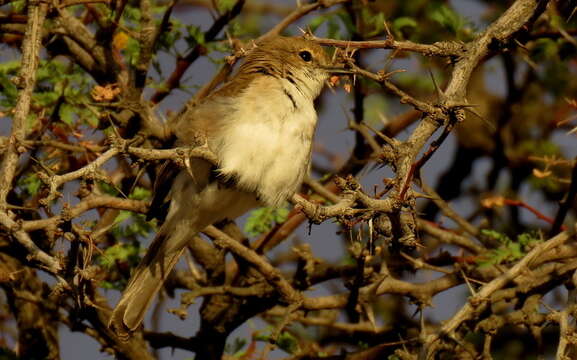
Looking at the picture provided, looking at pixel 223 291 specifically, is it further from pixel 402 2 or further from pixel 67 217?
pixel 402 2

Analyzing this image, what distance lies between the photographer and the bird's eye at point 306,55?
17.5ft

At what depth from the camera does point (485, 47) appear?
3.72 meters

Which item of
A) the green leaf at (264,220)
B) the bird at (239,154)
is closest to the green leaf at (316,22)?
the bird at (239,154)

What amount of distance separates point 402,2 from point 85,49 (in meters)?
3.07

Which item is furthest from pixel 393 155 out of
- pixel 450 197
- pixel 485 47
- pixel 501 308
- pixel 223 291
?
pixel 450 197

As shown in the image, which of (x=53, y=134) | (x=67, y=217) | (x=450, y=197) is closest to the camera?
(x=67, y=217)

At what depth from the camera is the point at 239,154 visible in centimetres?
455

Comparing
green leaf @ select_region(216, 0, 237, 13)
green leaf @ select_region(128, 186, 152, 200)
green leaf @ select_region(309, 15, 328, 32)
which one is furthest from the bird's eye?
green leaf @ select_region(128, 186, 152, 200)

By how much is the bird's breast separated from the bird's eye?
0.58 meters

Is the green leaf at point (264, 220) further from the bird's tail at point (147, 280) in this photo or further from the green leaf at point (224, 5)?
the green leaf at point (224, 5)

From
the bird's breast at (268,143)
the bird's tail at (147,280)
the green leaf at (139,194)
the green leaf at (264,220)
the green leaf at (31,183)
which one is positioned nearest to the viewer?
the bird's breast at (268,143)

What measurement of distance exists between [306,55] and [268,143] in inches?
38.0

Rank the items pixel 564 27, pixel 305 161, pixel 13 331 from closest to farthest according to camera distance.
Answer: pixel 305 161, pixel 564 27, pixel 13 331

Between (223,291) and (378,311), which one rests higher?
(223,291)
